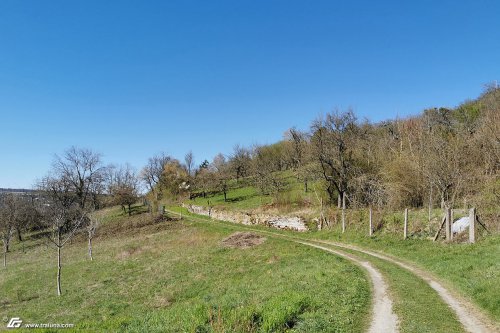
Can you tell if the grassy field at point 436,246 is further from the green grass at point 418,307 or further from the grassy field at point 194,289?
the grassy field at point 194,289

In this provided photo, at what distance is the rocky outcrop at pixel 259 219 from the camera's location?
4297 cm

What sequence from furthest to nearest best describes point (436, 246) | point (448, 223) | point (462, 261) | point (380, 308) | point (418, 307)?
point (448, 223) < point (436, 246) < point (462, 261) < point (380, 308) < point (418, 307)

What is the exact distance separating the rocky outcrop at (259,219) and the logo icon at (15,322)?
93.2 ft

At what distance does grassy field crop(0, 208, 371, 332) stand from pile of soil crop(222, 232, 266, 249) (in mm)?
1005

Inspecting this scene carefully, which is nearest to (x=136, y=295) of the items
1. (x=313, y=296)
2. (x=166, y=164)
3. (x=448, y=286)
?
(x=313, y=296)

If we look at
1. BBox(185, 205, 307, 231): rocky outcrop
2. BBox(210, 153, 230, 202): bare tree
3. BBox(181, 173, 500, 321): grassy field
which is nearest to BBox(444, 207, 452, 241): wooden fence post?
BBox(181, 173, 500, 321): grassy field

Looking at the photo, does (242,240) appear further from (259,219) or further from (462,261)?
(462,261)

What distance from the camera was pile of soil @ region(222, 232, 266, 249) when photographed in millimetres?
34188

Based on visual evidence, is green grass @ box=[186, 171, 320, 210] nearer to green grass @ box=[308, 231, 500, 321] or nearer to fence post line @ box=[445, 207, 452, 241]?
green grass @ box=[308, 231, 500, 321]

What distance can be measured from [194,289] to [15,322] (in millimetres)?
9663

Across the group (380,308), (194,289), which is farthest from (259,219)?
(380,308)

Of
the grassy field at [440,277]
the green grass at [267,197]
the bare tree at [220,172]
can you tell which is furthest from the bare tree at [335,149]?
the bare tree at [220,172]

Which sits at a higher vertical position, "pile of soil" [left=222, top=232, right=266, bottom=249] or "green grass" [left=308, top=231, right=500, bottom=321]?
"green grass" [left=308, top=231, right=500, bottom=321]

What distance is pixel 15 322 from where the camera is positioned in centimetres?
1966
